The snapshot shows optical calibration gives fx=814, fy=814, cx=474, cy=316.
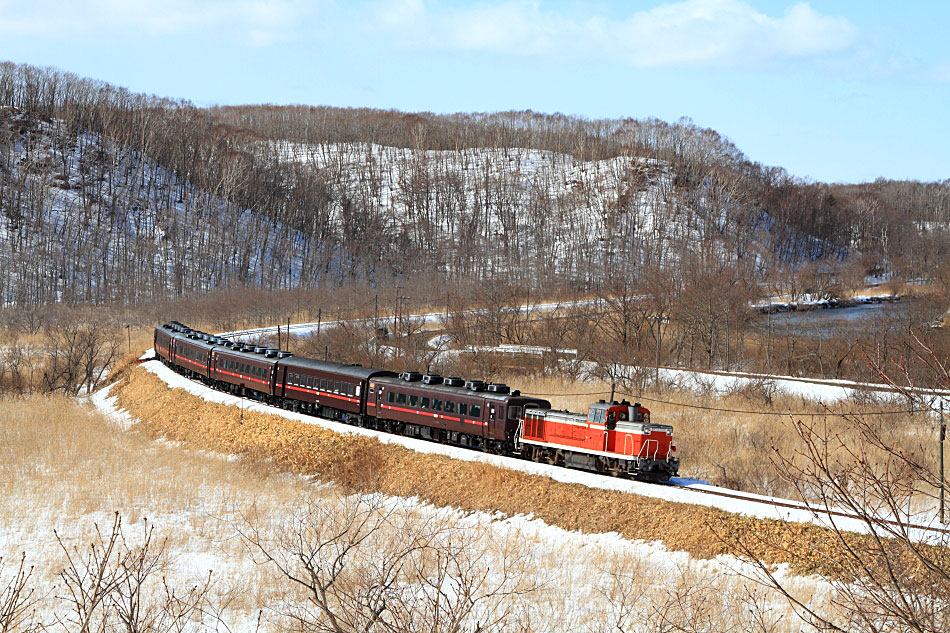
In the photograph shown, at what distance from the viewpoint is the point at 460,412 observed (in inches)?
1307

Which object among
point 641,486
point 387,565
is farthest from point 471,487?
point 387,565

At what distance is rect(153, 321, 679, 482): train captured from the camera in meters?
28.1

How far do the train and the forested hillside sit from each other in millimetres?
47055

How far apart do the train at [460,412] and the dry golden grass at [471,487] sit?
7.32 ft

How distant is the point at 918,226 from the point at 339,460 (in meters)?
172

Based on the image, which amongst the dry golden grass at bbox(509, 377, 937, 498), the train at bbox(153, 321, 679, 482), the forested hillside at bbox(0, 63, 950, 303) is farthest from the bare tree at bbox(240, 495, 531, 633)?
the forested hillside at bbox(0, 63, 950, 303)

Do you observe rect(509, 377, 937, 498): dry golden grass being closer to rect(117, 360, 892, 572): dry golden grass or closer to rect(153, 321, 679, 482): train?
rect(153, 321, 679, 482): train

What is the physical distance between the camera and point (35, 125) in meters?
126

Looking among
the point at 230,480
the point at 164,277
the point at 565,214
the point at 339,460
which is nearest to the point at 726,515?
the point at 339,460

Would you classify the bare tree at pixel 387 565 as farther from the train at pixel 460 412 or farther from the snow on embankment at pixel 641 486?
the train at pixel 460 412

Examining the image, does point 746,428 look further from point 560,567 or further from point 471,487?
point 560,567

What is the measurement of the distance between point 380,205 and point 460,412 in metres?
121

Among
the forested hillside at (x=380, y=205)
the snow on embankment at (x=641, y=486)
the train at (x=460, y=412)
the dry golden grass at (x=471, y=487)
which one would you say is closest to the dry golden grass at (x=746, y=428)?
the train at (x=460, y=412)

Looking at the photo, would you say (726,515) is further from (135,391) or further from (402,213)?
(402,213)
